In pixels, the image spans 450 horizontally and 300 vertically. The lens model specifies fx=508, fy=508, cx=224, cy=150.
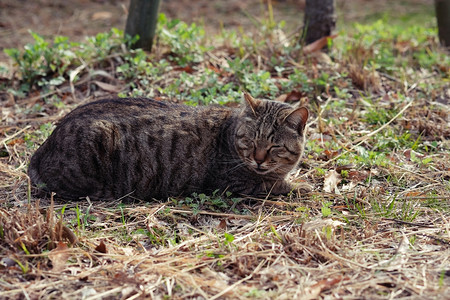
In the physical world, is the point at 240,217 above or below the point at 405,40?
below

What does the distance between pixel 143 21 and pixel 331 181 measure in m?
3.09

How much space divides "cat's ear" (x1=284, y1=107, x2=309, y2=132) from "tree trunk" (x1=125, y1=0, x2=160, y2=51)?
2707 mm

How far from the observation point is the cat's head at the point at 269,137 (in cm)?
385

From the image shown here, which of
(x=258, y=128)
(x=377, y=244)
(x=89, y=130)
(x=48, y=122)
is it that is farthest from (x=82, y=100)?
(x=377, y=244)

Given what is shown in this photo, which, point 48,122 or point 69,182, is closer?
point 69,182

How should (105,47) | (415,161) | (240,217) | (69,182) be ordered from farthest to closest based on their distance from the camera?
(105,47) → (415,161) → (69,182) → (240,217)

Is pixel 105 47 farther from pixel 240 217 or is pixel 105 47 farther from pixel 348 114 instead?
pixel 240 217

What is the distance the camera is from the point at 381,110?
506cm

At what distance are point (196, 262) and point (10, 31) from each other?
701 cm

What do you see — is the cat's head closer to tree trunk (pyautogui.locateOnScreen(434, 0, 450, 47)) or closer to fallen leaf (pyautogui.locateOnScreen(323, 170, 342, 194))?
fallen leaf (pyautogui.locateOnScreen(323, 170, 342, 194))

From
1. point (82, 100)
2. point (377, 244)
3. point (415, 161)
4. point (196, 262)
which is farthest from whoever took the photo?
point (82, 100)

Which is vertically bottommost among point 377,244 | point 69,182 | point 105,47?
point 377,244

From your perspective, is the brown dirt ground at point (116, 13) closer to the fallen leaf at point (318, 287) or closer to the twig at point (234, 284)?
the twig at point (234, 284)

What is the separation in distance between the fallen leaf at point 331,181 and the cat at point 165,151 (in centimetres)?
30
